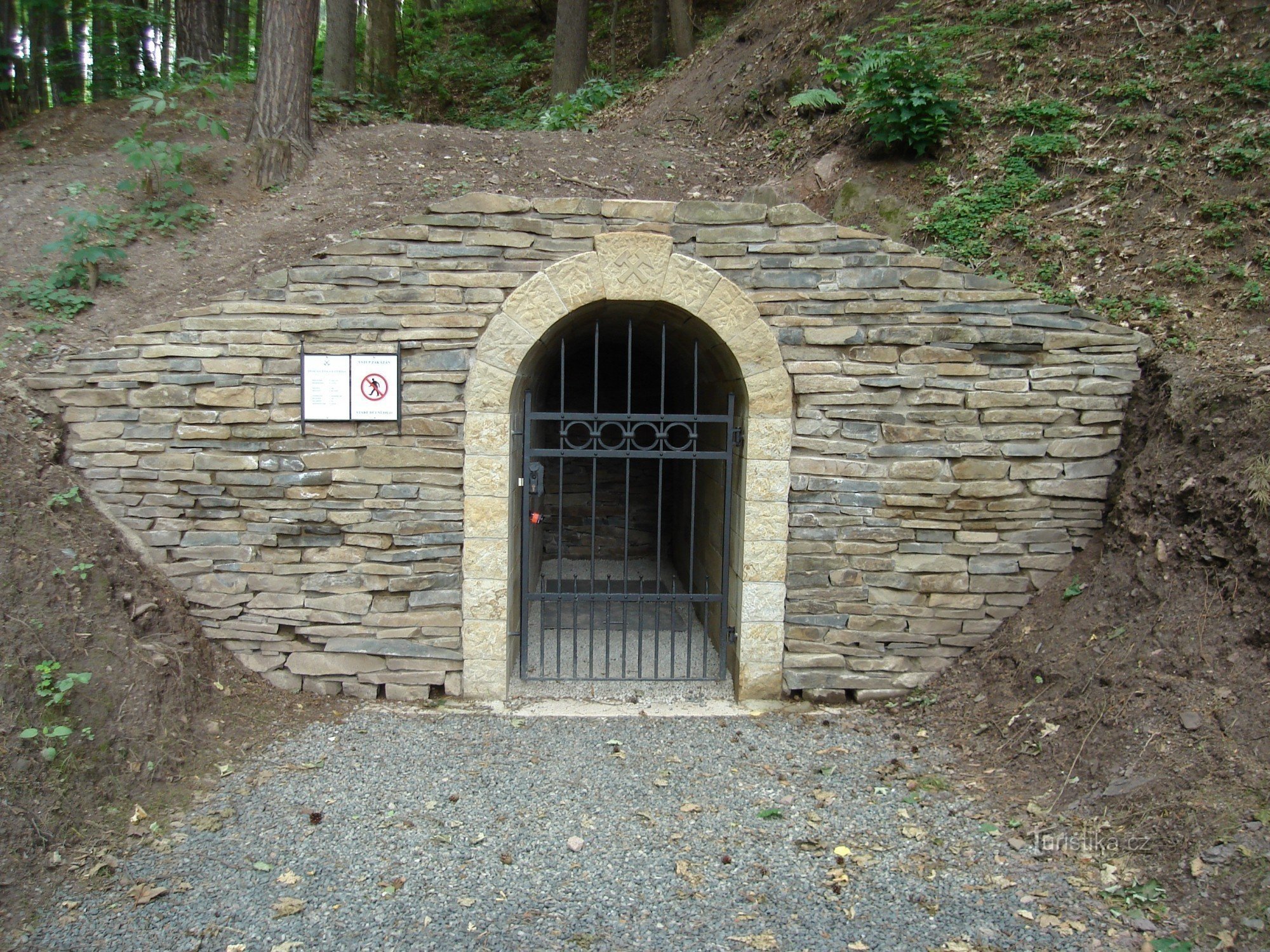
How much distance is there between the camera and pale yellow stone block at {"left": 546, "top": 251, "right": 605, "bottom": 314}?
4.74 m

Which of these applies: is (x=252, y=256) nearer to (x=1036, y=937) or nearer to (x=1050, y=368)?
(x=1050, y=368)

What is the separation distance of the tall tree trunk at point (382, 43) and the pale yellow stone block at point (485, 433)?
29.0 feet

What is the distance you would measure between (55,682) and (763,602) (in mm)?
3686

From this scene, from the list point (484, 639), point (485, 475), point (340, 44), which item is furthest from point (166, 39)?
point (484, 639)

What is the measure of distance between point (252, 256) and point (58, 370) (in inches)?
58.2

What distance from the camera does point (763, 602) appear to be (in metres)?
4.99

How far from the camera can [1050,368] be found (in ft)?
15.9

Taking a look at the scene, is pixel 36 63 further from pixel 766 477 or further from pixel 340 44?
pixel 766 477

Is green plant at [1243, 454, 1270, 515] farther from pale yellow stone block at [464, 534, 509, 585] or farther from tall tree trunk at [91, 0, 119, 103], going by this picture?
tall tree trunk at [91, 0, 119, 103]

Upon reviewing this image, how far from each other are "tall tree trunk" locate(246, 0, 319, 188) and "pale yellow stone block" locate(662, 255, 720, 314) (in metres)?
3.71

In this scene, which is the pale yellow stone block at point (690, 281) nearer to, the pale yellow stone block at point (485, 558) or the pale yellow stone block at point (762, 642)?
the pale yellow stone block at point (485, 558)

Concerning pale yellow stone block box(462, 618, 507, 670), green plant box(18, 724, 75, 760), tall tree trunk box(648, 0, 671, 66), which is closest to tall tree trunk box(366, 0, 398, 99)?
tall tree trunk box(648, 0, 671, 66)

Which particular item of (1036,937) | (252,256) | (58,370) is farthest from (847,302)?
(58,370)

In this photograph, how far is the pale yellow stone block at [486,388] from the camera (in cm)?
473
